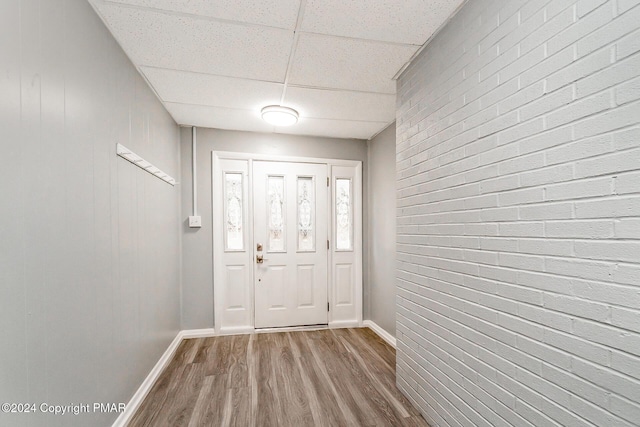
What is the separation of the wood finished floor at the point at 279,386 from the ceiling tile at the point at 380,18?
240 centimetres

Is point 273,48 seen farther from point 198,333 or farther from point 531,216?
point 198,333

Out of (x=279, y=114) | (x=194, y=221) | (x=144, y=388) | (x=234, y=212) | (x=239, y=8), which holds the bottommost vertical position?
(x=144, y=388)

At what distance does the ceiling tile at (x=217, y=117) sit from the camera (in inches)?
112

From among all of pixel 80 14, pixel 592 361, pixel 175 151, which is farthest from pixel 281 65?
pixel 592 361

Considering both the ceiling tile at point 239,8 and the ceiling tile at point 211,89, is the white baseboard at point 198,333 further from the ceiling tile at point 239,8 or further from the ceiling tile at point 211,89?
the ceiling tile at point 239,8

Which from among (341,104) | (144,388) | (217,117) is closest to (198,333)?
(144,388)

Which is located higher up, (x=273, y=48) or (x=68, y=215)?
(x=273, y=48)

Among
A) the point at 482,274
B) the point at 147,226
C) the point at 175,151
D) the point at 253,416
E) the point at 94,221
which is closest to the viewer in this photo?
the point at 482,274

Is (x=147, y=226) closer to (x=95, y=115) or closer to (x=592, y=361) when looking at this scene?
(x=95, y=115)

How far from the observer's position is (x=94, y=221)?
1.50 metres

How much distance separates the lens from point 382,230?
3.41m

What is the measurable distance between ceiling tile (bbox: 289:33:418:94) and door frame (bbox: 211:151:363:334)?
1.36m

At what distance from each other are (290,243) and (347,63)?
2177 millimetres

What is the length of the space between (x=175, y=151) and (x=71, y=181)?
1.98 m
